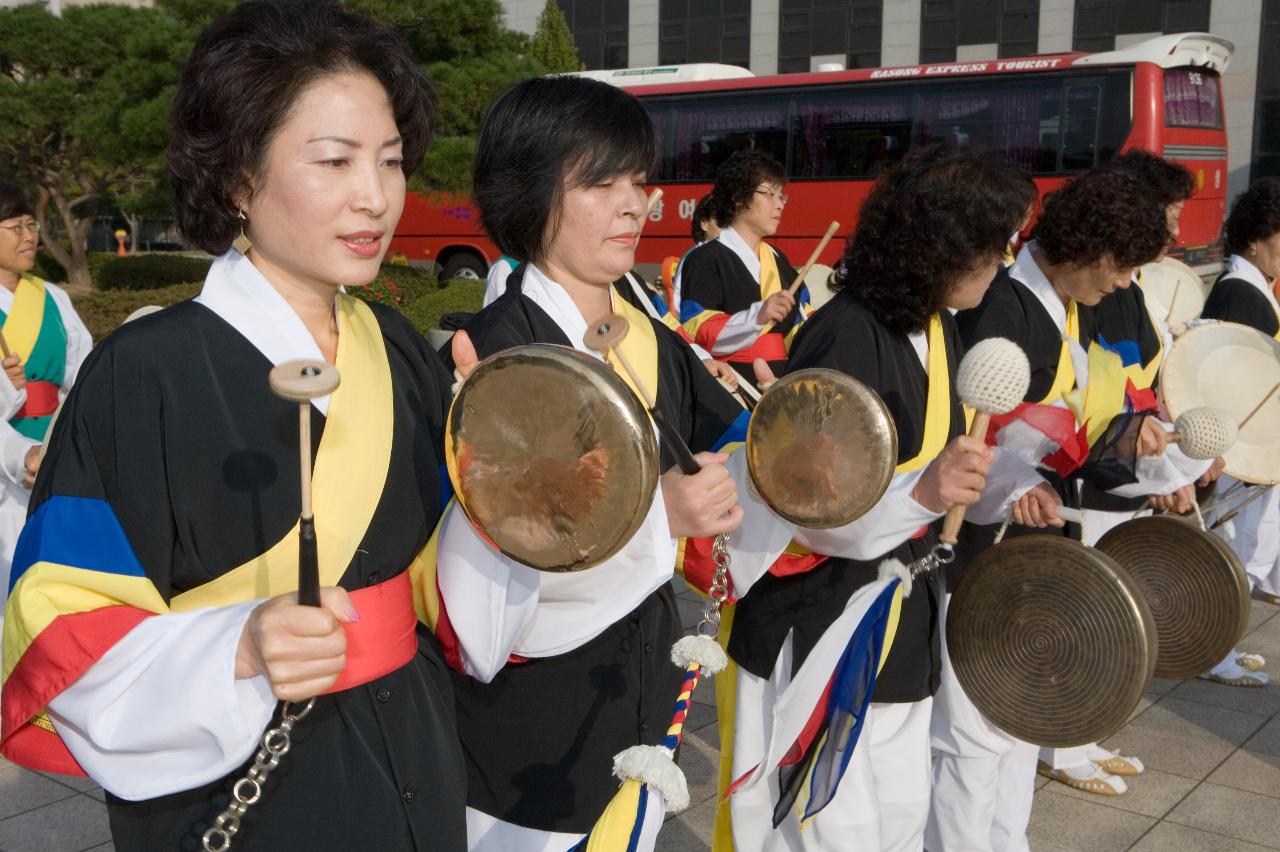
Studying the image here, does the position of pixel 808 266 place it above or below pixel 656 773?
above

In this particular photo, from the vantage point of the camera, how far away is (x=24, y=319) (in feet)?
14.4

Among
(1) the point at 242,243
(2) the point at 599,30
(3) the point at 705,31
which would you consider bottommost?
(1) the point at 242,243

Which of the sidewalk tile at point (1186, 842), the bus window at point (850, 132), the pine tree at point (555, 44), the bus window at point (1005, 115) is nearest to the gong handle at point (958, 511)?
the sidewalk tile at point (1186, 842)

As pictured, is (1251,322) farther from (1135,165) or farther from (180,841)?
(180,841)

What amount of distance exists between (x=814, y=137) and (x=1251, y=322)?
1027 centimetres

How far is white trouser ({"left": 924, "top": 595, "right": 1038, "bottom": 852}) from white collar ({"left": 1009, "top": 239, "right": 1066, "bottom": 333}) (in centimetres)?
107

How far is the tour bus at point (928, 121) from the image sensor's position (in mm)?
12922

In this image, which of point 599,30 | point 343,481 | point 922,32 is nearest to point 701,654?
point 343,481

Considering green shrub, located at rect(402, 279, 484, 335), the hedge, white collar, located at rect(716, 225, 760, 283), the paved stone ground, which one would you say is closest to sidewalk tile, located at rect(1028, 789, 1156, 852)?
the paved stone ground

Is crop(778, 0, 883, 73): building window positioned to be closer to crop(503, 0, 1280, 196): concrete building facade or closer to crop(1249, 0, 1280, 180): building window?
crop(503, 0, 1280, 196): concrete building facade

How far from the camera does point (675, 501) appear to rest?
171 centimetres

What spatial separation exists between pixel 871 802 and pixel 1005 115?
1222cm

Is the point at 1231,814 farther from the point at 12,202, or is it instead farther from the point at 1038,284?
the point at 12,202

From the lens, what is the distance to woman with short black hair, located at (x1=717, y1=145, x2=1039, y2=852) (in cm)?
251
